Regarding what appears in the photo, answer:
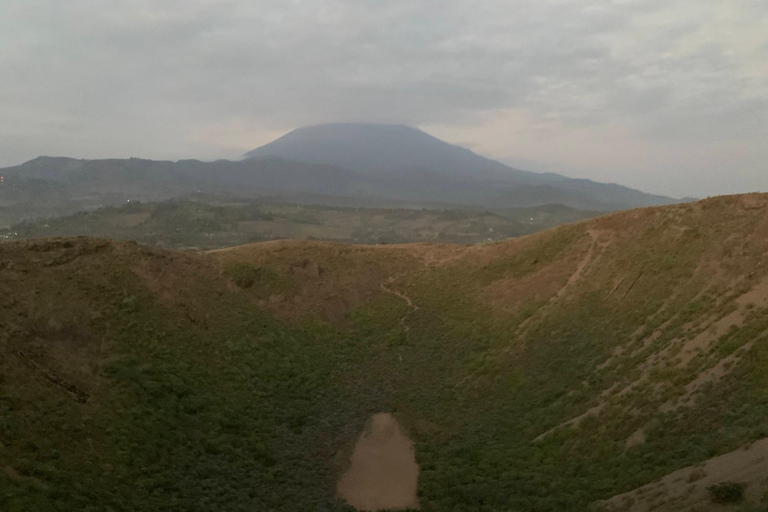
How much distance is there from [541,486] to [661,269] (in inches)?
507

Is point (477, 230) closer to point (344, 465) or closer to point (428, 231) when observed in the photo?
point (428, 231)

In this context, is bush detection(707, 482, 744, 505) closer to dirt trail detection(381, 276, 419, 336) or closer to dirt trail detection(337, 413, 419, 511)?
dirt trail detection(337, 413, 419, 511)

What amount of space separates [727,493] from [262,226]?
121 meters

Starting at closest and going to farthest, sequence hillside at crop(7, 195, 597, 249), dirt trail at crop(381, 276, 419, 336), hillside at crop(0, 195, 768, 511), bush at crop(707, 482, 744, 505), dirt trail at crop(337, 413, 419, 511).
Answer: bush at crop(707, 482, 744, 505)
hillside at crop(0, 195, 768, 511)
dirt trail at crop(337, 413, 419, 511)
dirt trail at crop(381, 276, 419, 336)
hillside at crop(7, 195, 597, 249)

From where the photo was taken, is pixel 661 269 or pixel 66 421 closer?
pixel 66 421

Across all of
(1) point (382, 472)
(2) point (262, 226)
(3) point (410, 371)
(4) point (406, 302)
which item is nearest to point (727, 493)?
(1) point (382, 472)

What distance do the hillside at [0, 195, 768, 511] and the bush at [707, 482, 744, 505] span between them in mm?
134

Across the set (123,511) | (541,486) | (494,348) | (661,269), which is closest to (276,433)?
(123,511)

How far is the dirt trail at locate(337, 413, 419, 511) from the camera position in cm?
1521

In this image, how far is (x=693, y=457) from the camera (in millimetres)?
11656

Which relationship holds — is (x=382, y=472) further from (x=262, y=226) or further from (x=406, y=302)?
(x=262, y=226)

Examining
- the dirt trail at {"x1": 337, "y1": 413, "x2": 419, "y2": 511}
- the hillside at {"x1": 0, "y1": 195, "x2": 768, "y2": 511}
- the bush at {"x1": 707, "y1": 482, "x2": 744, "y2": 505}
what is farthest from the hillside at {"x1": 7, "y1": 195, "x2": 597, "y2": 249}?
the bush at {"x1": 707, "y1": 482, "x2": 744, "y2": 505}

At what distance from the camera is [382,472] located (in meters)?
16.6

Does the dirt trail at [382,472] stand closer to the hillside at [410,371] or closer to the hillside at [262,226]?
the hillside at [410,371]
